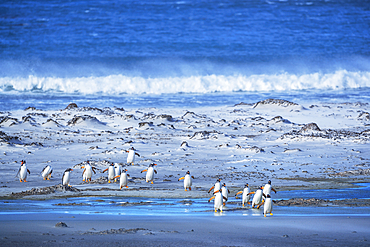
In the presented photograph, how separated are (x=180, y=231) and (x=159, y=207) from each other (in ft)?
6.19

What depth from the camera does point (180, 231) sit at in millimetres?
6074

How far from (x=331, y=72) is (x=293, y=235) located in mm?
36438

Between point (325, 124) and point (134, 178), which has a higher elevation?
point (325, 124)

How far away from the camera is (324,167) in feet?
37.8

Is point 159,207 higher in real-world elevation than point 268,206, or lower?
lower

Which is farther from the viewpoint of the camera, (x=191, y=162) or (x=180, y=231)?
(x=191, y=162)

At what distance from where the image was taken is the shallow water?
291 inches

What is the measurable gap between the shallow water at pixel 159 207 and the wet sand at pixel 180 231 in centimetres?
44

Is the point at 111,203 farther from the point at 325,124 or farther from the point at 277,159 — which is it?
the point at 325,124

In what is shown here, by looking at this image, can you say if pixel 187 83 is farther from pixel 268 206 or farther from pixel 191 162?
pixel 268 206

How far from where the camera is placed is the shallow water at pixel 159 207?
739cm

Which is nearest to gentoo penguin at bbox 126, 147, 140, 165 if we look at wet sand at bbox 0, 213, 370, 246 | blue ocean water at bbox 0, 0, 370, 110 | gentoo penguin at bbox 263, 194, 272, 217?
wet sand at bbox 0, 213, 370, 246

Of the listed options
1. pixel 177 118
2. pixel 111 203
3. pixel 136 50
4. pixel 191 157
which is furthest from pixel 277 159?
pixel 136 50

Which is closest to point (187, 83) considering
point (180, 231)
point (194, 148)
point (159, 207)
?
point (194, 148)
